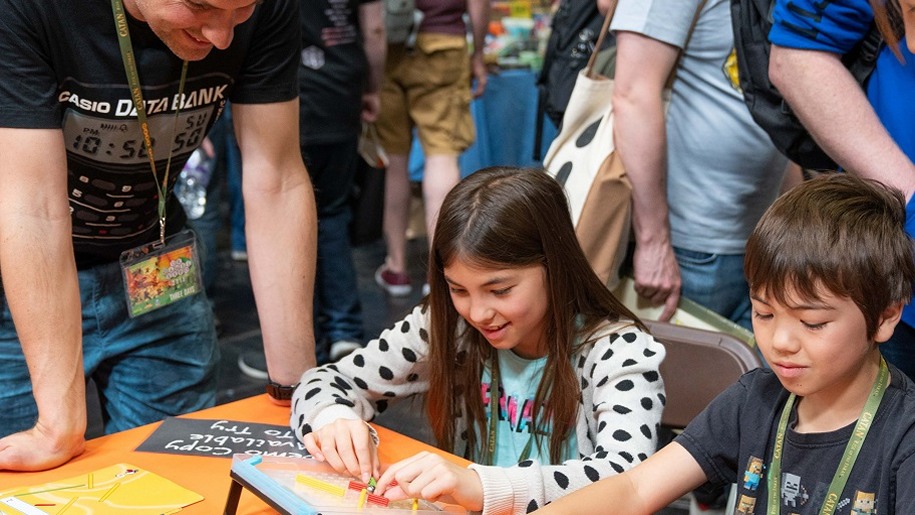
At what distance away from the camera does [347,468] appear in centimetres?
163

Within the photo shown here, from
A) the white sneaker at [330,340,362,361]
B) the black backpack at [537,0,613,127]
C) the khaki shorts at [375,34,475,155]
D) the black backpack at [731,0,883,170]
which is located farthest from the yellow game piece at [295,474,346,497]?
the khaki shorts at [375,34,475,155]

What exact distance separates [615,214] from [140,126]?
98 cm

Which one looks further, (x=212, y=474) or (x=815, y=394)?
(x=212, y=474)

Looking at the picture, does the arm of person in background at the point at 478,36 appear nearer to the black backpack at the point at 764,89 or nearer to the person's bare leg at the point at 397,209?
the person's bare leg at the point at 397,209

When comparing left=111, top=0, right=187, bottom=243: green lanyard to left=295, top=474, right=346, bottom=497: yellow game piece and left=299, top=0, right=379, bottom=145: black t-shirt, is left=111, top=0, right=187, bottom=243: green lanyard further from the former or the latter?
left=299, top=0, right=379, bottom=145: black t-shirt

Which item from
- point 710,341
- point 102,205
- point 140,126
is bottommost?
point 710,341

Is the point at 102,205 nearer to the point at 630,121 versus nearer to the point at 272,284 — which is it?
the point at 272,284

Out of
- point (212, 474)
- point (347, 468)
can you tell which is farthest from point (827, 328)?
point (212, 474)

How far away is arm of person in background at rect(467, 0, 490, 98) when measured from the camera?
4711 mm

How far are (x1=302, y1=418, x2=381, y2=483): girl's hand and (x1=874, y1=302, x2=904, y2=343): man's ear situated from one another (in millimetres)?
717

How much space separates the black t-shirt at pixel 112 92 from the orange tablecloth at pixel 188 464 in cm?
38

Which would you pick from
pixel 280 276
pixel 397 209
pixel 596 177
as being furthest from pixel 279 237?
pixel 397 209

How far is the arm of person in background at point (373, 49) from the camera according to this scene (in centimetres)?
384

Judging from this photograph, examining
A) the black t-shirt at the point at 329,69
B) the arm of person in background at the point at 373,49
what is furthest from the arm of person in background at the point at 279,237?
the arm of person in background at the point at 373,49
